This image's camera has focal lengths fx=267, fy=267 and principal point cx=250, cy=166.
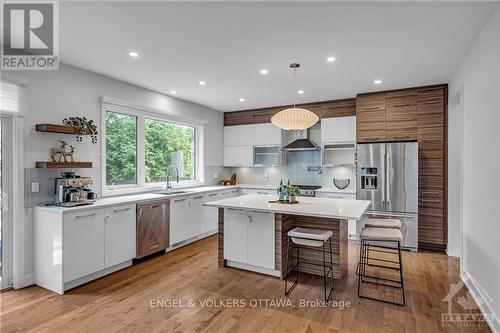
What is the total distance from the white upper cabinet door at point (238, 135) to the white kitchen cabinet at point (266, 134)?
Answer: 130mm

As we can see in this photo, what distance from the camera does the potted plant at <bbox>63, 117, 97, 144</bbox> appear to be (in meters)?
3.34

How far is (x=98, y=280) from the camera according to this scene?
3.19 meters

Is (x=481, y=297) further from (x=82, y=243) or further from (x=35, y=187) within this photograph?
(x=35, y=187)

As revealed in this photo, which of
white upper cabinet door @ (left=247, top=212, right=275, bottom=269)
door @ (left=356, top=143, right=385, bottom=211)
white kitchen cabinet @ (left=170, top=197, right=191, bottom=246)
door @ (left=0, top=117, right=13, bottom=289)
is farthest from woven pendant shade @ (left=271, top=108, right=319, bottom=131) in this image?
door @ (left=0, top=117, right=13, bottom=289)

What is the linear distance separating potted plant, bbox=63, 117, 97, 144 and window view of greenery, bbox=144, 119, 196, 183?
3.44 ft

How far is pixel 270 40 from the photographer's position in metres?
2.72

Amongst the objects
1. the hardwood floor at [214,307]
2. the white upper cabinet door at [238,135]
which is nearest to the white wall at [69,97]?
the hardwood floor at [214,307]

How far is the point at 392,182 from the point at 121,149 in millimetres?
4390

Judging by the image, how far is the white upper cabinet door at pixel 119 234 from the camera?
Result: 3.30 metres

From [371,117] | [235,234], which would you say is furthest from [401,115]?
[235,234]

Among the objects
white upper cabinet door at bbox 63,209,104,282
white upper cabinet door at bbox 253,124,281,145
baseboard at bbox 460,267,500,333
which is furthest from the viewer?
white upper cabinet door at bbox 253,124,281,145

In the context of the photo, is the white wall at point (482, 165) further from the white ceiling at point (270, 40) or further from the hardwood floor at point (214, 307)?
the hardwood floor at point (214, 307)

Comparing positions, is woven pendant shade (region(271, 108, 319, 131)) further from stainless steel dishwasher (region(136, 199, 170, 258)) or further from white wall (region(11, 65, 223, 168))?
white wall (region(11, 65, 223, 168))

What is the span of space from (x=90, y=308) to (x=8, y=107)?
228cm
